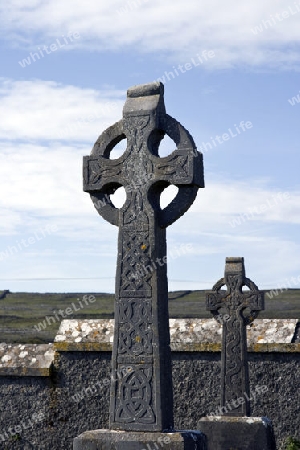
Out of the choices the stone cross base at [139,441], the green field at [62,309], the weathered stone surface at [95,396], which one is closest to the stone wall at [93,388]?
the weathered stone surface at [95,396]

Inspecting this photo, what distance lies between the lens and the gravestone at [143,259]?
6492 mm

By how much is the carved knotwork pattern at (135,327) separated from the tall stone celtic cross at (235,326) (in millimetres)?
5309

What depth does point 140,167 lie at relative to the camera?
268 inches

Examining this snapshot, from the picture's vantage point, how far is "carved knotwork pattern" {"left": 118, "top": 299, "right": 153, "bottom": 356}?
6574 mm

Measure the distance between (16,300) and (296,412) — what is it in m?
28.6

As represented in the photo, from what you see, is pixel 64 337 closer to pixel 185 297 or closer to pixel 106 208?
pixel 106 208

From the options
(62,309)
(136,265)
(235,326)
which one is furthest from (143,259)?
(62,309)

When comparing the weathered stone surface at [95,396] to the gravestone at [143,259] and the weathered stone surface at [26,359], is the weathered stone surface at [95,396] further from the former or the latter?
the gravestone at [143,259]

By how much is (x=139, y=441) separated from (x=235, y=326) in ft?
18.7

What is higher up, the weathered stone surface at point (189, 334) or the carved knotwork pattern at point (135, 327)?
the weathered stone surface at point (189, 334)

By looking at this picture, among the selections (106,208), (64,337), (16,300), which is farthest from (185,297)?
(106,208)

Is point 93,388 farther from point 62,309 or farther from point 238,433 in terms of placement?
point 62,309

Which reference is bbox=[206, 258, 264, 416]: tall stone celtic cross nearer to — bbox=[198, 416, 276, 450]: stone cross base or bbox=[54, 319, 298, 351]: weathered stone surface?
bbox=[198, 416, 276, 450]: stone cross base

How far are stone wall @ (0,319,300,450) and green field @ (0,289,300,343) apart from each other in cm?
901
